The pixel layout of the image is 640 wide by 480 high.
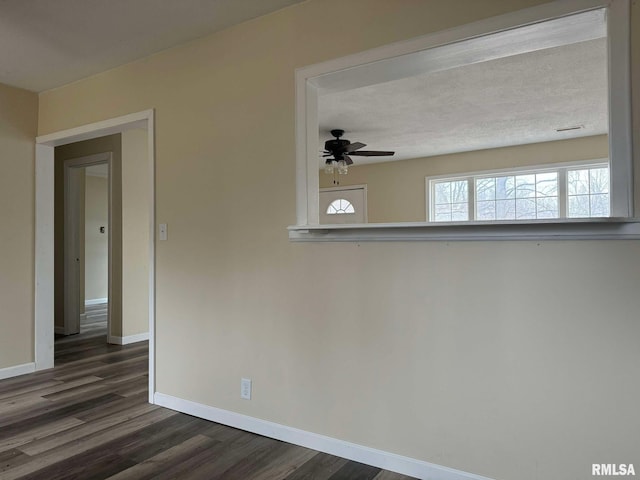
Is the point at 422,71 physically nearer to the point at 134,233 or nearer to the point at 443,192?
the point at 134,233

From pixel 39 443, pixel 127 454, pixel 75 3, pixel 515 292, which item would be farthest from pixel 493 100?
pixel 39 443

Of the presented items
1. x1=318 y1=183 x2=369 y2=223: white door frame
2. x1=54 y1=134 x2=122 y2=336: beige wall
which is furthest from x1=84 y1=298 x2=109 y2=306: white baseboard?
x1=318 y1=183 x2=369 y2=223: white door frame

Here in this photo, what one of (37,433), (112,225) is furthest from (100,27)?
(112,225)

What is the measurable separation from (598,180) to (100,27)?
17.5 feet

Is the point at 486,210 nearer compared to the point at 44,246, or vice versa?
the point at 44,246

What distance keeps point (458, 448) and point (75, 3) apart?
118 inches

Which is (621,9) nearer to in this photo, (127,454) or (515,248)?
(515,248)

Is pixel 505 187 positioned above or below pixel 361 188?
below

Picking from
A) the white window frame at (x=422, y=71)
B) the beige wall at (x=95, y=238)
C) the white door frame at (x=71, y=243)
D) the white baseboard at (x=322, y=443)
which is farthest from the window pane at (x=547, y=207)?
the beige wall at (x=95, y=238)

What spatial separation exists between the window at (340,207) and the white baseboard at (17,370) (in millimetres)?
4723

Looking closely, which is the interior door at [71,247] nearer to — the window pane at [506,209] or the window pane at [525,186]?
the window pane at [506,209]

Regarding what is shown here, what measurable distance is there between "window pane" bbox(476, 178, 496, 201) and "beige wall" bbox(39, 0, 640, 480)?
4.23 metres

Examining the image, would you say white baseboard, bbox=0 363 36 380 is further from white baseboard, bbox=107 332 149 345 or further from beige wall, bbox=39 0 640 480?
beige wall, bbox=39 0 640 480

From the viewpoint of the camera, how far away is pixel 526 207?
549cm
